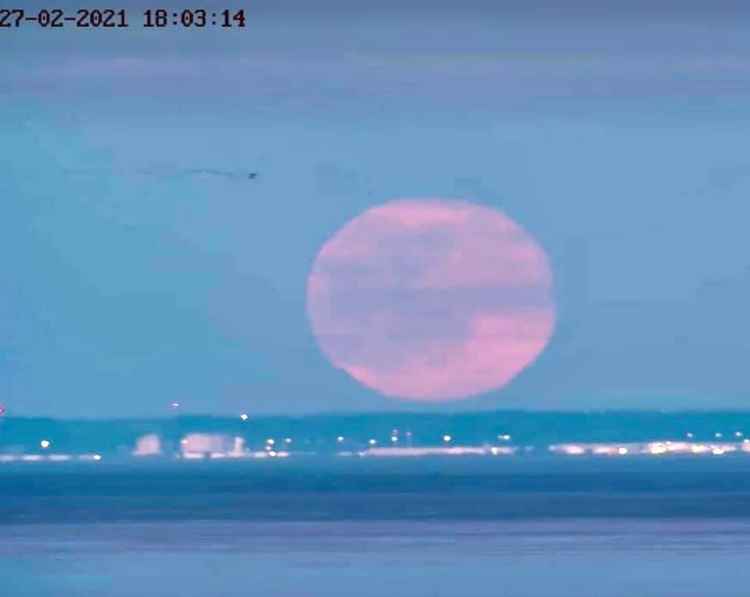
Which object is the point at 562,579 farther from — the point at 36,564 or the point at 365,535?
the point at 365,535

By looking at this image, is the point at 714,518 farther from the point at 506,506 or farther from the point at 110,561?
the point at 110,561

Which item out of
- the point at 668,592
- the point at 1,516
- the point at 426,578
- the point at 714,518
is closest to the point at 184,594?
the point at 426,578

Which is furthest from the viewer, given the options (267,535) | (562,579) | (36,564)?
(267,535)

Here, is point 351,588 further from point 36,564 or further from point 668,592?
point 36,564

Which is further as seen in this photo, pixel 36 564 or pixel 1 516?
pixel 1 516

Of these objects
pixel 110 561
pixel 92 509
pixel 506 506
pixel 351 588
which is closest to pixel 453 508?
pixel 506 506

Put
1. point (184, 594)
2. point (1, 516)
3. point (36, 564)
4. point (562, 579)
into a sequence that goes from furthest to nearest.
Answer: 1. point (1, 516)
2. point (36, 564)
3. point (562, 579)
4. point (184, 594)

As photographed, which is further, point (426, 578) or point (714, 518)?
point (714, 518)

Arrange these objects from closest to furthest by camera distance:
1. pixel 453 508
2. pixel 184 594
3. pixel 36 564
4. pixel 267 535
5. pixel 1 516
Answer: pixel 184 594 < pixel 36 564 < pixel 267 535 < pixel 1 516 < pixel 453 508

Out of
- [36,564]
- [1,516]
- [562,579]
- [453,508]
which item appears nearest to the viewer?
[562,579]
